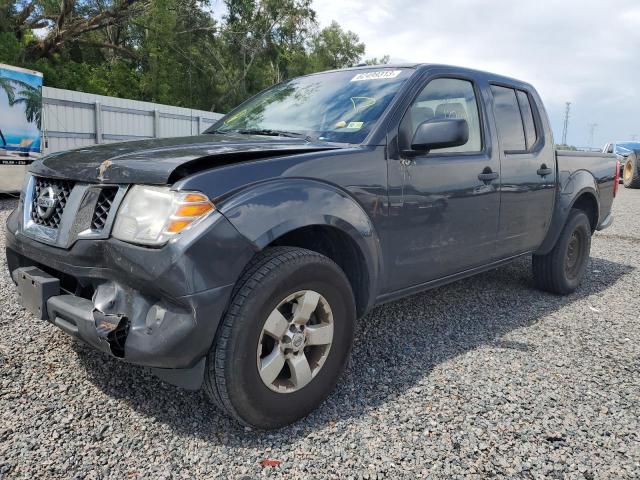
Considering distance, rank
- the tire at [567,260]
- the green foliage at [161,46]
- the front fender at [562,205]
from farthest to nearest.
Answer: the green foliage at [161,46], the tire at [567,260], the front fender at [562,205]

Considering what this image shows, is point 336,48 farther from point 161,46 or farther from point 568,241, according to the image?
point 568,241

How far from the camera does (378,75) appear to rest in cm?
331

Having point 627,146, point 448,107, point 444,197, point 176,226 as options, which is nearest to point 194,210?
point 176,226

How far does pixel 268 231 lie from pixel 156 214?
46cm

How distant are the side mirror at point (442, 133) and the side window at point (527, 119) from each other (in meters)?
1.57

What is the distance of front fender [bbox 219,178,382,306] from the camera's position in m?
2.16

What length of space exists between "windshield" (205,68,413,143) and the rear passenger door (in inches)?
43.0

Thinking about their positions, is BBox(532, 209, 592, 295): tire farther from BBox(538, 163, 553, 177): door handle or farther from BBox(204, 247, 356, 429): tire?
BBox(204, 247, 356, 429): tire

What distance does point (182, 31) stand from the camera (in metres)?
26.8

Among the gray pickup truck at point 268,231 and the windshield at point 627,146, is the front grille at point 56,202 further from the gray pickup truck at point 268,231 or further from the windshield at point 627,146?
the windshield at point 627,146

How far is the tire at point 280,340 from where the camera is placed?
2.14 m

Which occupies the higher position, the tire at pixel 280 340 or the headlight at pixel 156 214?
the headlight at pixel 156 214

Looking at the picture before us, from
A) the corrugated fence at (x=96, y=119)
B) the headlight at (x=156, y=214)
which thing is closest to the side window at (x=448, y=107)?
the headlight at (x=156, y=214)

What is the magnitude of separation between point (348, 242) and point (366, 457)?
3.37 ft
